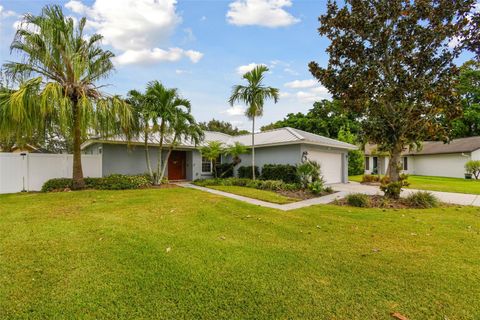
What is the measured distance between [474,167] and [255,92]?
21.7 meters

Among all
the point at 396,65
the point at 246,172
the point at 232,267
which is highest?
the point at 396,65

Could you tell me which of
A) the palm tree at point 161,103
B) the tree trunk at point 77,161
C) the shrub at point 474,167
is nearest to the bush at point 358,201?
the palm tree at point 161,103

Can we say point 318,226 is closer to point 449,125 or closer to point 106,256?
point 106,256

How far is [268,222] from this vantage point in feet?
20.6

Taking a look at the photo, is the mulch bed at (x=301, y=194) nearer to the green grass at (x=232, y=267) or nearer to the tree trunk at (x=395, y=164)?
the tree trunk at (x=395, y=164)

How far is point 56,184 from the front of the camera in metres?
10.9

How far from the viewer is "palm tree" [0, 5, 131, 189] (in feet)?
29.2

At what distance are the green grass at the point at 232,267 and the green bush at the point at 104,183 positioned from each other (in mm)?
4538

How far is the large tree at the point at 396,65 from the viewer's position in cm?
880

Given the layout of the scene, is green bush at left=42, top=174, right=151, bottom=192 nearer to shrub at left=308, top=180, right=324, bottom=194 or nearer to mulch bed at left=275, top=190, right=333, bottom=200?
mulch bed at left=275, top=190, right=333, bottom=200

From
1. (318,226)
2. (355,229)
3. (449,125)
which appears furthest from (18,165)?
(449,125)

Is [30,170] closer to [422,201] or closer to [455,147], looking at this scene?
[422,201]

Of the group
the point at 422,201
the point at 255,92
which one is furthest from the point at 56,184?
the point at 422,201

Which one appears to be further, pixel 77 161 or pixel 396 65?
pixel 77 161
